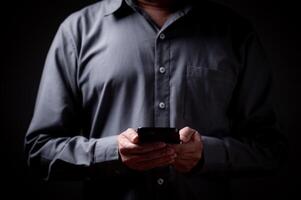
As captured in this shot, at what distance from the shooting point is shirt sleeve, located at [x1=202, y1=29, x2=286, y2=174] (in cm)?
112

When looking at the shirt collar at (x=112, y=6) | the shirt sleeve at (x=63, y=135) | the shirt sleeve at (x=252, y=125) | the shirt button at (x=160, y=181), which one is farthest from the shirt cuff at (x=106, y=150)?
the shirt collar at (x=112, y=6)

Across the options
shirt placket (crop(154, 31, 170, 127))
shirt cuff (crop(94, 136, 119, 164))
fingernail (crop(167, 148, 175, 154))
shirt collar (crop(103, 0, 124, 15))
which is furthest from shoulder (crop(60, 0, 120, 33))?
fingernail (crop(167, 148, 175, 154))

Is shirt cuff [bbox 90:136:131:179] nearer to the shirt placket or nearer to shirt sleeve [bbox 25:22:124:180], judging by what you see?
shirt sleeve [bbox 25:22:124:180]

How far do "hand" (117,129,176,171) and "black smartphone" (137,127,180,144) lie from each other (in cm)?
1

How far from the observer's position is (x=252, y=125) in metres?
1.19

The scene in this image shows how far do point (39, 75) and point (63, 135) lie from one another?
1.43 ft

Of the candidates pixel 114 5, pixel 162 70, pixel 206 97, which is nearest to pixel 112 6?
pixel 114 5

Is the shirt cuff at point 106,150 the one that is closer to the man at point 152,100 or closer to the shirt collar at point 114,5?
the man at point 152,100

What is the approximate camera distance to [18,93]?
4.92ft

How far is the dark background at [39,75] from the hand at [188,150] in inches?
20.5

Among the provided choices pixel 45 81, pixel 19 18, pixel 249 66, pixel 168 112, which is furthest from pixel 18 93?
pixel 249 66

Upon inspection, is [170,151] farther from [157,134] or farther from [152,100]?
[152,100]

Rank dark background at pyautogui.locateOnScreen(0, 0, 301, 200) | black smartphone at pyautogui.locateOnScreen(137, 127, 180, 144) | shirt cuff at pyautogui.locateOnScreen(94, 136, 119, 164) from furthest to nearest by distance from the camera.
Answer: dark background at pyautogui.locateOnScreen(0, 0, 301, 200)
shirt cuff at pyautogui.locateOnScreen(94, 136, 119, 164)
black smartphone at pyautogui.locateOnScreen(137, 127, 180, 144)

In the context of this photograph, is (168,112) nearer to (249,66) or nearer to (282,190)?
(249,66)
